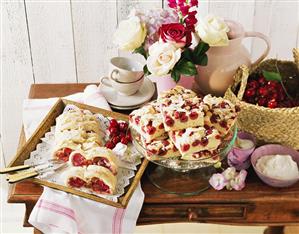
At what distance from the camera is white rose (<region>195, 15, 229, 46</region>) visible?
1.40 m

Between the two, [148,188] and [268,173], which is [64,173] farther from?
[268,173]

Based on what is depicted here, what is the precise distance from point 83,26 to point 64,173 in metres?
0.80

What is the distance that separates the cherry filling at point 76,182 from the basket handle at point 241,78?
1.44 feet

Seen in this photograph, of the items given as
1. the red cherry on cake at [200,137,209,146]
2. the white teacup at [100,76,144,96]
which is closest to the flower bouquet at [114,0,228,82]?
the white teacup at [100,76,144,96]

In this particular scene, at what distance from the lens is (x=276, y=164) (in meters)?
1.33

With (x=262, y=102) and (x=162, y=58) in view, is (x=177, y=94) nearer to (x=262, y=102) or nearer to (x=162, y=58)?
(x=162, y=58)

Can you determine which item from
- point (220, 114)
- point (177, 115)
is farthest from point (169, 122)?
point (220, 114)

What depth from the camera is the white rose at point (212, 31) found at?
4.59 feet

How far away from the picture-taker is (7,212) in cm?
224

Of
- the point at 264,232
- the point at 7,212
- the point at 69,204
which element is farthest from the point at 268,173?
the point at 7,212

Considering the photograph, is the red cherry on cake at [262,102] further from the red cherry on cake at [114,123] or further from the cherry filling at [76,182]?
the cherry filling at [76,182]

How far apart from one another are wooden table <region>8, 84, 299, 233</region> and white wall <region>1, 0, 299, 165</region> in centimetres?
76

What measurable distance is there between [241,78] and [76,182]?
1.65ft

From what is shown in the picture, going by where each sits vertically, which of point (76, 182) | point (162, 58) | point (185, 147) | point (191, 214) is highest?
point (162, 58)
